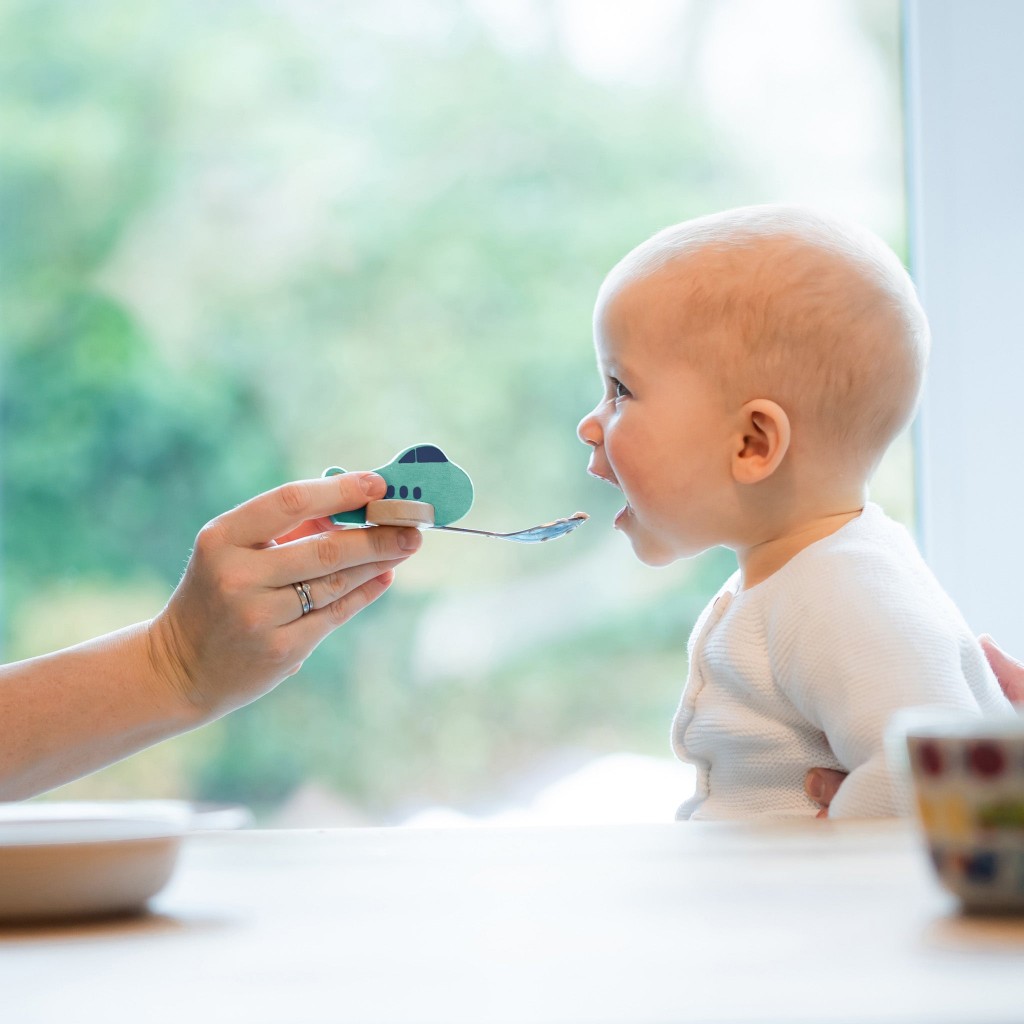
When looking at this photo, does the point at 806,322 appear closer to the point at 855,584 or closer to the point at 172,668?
the point at 855,584

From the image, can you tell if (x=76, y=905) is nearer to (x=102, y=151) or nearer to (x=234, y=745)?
(x=234, y=745)

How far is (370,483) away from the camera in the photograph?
4.06 feet

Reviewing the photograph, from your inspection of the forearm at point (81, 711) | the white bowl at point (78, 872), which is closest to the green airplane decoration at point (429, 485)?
the forearm at point (81, 711)

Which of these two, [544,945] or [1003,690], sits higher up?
[544,945]

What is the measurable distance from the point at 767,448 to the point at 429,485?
321 millimetres

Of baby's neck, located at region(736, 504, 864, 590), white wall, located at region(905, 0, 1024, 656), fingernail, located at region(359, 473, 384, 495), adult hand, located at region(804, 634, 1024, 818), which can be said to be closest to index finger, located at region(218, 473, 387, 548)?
fingernail, located at region(359, 473, 384, 495)

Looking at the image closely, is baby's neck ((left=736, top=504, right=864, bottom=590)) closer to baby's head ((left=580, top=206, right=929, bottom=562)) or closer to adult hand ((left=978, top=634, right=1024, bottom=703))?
baby's head ((left=580, top=206, right=929, bottom=562))

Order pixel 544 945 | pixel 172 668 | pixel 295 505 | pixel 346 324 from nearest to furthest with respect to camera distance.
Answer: pixel 544 945 < pixel 295 505 < pixel 172 668 < pixel 346 324

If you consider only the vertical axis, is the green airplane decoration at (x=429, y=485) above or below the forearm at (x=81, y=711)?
above

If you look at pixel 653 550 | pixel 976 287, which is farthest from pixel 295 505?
pixel 976 287

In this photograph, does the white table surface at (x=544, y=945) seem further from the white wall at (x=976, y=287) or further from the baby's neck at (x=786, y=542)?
the white wall at (x=976, y=287)

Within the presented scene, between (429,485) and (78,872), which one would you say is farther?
(429,485)

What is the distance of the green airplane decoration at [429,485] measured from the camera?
1.24 meters

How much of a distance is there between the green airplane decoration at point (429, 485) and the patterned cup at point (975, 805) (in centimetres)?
77
